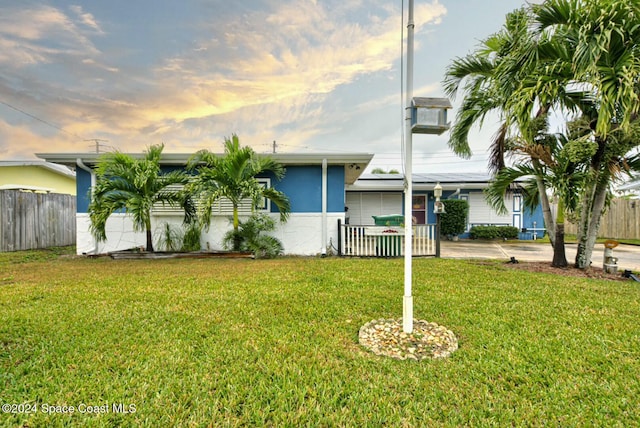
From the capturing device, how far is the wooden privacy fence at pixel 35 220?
8.84 m

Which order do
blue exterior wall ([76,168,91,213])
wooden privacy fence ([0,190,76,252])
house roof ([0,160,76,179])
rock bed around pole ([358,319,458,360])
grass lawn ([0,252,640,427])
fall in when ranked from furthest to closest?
house roof ([0,160,76,179]) < wooden privacy fence ([0,190,76,252]) < blue exterior wall ([76,168,91,213]) < rock bed around pole ([358,319,458,360]) < grass lawn ([0,252,640,427])

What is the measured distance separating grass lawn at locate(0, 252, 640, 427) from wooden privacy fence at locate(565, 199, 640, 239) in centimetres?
1180

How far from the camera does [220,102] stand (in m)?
9.27

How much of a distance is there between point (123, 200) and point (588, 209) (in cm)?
1055

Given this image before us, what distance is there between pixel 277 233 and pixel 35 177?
Result: 42.8 ft

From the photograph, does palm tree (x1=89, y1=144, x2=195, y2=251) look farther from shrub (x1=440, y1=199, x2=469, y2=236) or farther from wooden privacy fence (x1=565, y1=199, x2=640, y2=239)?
wooden privacy fence (x1=565, y1=199, x2=640, y2=239)

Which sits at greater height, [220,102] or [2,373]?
[220,102]

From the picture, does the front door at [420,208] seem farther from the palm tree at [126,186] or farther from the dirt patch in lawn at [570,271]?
the palm tree at [126,186]

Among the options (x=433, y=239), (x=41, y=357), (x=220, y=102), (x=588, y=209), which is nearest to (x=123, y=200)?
(x=220, y=102)

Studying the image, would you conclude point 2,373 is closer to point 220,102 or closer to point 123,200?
point 123,200

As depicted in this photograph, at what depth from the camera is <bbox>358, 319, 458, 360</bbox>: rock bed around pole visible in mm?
2494

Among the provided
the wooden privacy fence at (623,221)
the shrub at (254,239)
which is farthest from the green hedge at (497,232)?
the shrub at (254,239)

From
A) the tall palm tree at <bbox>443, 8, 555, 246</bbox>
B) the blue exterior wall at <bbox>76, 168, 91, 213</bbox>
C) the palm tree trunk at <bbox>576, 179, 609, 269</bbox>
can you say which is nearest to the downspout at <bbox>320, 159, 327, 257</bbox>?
the tall palm tree at <bbox>443, 8, 555, 246</bbox>

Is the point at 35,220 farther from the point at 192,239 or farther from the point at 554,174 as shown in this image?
the point at 554,174
